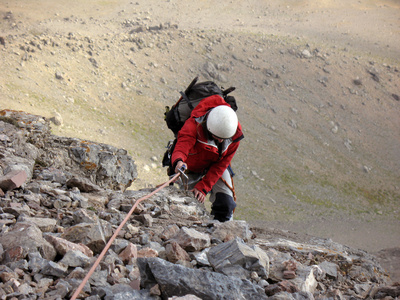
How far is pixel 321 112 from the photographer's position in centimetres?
2700

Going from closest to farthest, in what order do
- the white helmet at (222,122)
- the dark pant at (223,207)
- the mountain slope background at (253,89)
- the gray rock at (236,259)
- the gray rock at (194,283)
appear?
the gray rock at (194,283) → the gray rock at (236,259) → the white helmet at (222,122) → the dark pant at (223,207) → the mountain slope background at (253,89)

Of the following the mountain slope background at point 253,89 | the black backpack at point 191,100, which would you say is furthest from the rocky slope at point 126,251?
the mountain slope background at point 253,89

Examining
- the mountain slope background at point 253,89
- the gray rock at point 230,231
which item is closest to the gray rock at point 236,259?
the gray rock at point 230,231

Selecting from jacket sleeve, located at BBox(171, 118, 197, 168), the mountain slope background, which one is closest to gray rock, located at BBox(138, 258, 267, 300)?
jacket sleeve, located at BBox(171, 118, 197, 168)

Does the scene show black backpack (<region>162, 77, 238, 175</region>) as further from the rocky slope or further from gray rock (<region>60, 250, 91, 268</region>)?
gray rock (<region>60, 250, 91, 268</region>)

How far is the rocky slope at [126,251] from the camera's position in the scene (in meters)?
3.04

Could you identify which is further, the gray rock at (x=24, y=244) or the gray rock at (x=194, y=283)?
the gray rock at (x=24, y=244)

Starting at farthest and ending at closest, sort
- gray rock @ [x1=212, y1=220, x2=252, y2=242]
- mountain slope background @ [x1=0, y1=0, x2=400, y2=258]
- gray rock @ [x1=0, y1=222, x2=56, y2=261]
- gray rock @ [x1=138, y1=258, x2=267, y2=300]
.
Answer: mountain slope background @ [x1=0, y1=0, x2=400, y2=258]
gray rock @ [x1=212, y1=220, x2=252, y2=242]
gray rock @ [x1=0, y1=222, x2=56, y2=261]
gray rock @ [x1=138, y1=258, x2=267, y2=300]

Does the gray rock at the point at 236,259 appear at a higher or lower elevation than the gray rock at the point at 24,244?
higher

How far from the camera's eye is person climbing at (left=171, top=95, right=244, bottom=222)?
18.3 ft

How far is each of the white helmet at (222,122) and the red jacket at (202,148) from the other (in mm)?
262

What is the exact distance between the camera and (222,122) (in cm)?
550

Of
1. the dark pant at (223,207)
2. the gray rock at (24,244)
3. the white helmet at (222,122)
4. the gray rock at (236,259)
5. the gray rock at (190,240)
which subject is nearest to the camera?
the gray rock at (24,244)

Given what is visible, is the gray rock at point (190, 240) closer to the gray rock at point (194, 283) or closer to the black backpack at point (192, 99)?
the gray rock at point (194, 283)
